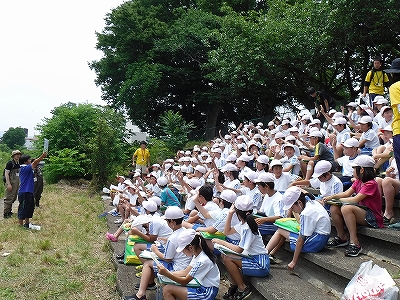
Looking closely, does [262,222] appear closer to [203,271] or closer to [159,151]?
[203,271]

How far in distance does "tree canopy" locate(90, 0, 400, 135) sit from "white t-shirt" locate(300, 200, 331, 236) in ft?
36.2

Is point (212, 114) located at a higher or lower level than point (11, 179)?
higher

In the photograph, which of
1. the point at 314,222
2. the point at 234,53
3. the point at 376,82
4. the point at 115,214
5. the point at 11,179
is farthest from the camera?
the point at 234,53

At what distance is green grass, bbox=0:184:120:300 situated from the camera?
239 inches

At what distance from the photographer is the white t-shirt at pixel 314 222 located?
482 cm

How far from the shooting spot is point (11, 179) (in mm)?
10641

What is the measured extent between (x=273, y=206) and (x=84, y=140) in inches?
600

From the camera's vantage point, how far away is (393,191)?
5.02 m

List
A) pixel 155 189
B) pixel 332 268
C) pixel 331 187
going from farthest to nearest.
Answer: pixel 155 189, pixel 331 187, pixel 332 268

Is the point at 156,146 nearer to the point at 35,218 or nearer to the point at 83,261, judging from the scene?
the point at 35,218

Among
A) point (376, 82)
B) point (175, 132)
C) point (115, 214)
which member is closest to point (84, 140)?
point (175, 132)

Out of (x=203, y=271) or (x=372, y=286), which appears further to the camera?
(x=203, y=271)

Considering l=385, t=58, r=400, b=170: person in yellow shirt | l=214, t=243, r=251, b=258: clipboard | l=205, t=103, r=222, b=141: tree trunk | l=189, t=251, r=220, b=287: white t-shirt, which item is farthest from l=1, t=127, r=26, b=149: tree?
l=385, t=58, r=400, b=170: person in yellow shirt

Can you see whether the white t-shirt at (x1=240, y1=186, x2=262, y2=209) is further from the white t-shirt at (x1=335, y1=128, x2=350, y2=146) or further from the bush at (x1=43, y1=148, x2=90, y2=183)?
the bush at (x1=43, y1=148, x2=90, y2=183)
